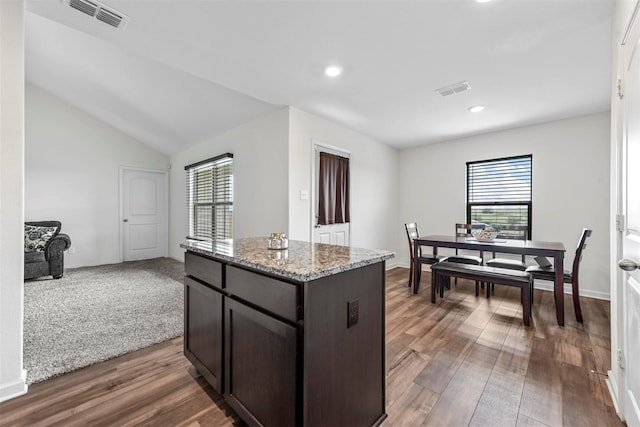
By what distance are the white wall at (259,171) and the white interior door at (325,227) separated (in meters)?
0.48

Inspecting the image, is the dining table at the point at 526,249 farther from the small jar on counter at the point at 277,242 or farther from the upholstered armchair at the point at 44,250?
the upholstered armchair at the point at 44,250

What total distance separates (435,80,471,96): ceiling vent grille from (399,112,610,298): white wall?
180cm

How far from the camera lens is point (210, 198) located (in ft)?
16.4

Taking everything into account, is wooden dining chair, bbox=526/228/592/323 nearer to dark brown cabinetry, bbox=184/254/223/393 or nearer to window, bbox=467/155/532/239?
window, bbox=467/155/532/239

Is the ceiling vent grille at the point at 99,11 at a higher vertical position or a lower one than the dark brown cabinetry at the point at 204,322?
higher

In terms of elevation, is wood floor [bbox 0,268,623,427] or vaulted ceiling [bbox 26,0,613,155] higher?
vaulted ceiling [bbox 26,0,613,155]

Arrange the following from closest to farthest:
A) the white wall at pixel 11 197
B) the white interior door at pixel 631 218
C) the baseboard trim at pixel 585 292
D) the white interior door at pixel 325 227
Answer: the white interior door at pixel 631 218
the white wall at pixel 11 197
the baseboard trim at pixel 585 292
the white interior door at pixel 325 227

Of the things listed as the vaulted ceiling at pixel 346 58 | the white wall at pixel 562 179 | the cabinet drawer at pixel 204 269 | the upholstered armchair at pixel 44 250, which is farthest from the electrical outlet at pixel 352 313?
the upholstered armchair at pixel 44 250

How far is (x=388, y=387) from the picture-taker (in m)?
1.70

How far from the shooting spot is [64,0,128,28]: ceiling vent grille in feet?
6.20

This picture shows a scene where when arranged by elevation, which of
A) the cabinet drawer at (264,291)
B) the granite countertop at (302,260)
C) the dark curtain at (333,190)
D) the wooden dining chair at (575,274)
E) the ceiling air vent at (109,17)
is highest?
the ceiling air vent at (109,17)

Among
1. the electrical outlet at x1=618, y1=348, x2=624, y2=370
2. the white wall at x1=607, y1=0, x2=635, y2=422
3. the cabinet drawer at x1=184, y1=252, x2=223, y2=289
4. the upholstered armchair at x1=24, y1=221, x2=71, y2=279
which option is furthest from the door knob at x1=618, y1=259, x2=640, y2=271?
the upholstered armchair at x1=24, y1=221, x2=71, y2=279

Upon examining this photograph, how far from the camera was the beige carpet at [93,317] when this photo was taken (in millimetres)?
2049

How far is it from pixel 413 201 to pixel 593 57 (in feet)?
10.2
